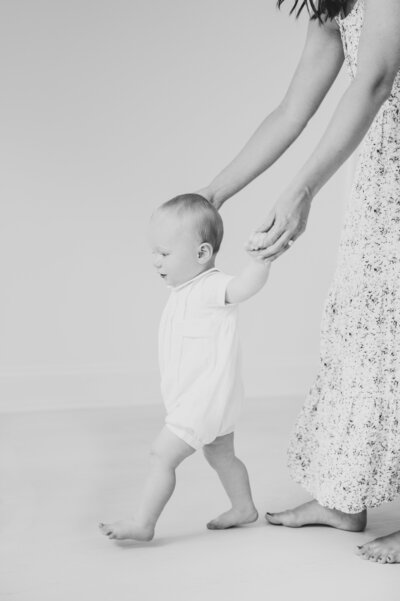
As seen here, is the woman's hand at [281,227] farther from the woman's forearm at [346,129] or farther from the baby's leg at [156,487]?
the baby's leg at [156,487]

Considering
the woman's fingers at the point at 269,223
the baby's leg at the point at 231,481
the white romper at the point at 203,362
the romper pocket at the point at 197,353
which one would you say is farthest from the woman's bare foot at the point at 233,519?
the woman's fingers at the point at 269,223

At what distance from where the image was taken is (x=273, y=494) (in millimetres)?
2303

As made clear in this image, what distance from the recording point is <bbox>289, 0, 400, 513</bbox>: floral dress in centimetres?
Answer: 187

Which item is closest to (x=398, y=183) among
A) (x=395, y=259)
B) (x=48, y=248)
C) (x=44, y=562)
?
(x=395, y=259)

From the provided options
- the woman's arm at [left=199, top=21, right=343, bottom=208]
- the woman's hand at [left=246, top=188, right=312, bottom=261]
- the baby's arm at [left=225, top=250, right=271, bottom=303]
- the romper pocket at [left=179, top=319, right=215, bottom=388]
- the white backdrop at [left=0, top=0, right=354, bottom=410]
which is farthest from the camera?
the white backdrop at [left=0, top=0, right=354, bottom=410]

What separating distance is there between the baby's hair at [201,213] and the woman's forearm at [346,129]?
24cm

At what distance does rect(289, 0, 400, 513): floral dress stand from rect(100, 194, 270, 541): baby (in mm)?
240

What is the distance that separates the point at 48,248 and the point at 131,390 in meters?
0.60

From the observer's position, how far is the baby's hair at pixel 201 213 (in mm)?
1829

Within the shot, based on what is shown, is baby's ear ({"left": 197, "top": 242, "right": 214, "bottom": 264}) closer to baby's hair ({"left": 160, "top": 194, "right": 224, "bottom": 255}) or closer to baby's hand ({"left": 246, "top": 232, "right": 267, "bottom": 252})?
baby's hair ({"left": 160, "top": 194, "right": 224, "bottom": 255})

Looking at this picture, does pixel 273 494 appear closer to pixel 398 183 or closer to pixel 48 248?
pixel 398 183

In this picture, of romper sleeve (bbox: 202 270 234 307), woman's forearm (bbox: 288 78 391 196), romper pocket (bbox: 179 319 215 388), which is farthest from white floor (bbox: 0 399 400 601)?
woman's forearm (bbox: 288 78 391 196)

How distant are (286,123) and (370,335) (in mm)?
489

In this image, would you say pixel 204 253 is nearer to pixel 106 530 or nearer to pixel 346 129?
pixel 346 129
